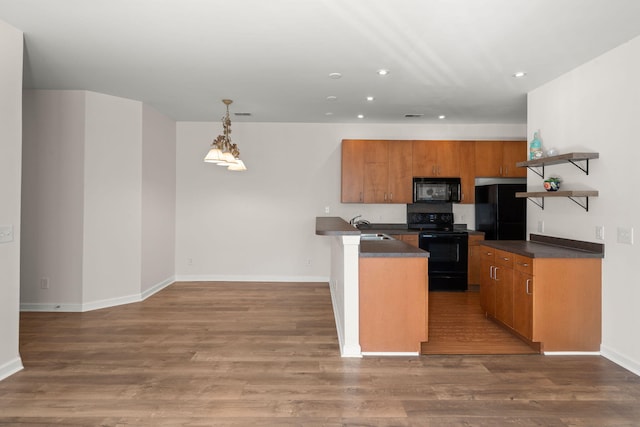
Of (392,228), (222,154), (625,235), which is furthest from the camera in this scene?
(392,228)

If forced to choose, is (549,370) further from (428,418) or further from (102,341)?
(102,341)

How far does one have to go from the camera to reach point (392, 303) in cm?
302

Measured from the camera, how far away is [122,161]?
14.8 ft

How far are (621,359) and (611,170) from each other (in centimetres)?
153

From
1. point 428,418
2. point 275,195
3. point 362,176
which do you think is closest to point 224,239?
point 275,195

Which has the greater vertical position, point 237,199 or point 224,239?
point 237,199

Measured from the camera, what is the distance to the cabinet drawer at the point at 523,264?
3080mm

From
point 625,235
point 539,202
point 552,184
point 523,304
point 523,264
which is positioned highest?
point 552,184

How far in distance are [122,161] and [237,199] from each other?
1771 mm

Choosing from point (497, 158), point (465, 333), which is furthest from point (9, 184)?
point (497, 158)

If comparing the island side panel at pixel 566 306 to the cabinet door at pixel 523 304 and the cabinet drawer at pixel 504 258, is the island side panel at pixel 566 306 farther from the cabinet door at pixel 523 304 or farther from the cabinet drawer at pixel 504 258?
the cabinet drawer at pixel 504 258

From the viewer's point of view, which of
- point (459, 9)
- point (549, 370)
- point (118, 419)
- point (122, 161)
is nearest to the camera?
point (118, 419)

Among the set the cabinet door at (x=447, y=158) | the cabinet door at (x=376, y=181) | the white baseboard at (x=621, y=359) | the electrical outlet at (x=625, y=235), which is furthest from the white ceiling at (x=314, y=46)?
the white baseboard at (x=621, y=359)

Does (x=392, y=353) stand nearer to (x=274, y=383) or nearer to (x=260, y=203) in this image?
(x=274, y=383)
